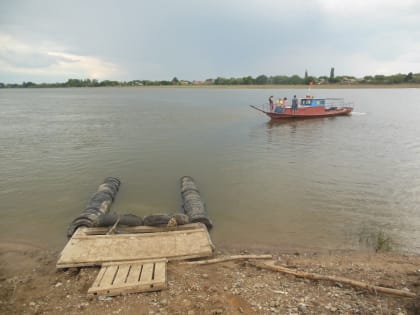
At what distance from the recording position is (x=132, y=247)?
641cm

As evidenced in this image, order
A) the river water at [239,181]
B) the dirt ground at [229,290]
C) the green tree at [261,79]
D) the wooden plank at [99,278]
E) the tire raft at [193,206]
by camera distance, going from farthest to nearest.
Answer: the green tree at [261,79]
the river water at [239,181]
the tire raft at [193,206]
the wooden plank at [99,278]
the dirt ground at [229,290]

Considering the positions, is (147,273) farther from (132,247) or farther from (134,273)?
(132,247)

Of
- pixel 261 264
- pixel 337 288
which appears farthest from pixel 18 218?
pixel 337 288

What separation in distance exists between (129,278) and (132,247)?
3.87 feet

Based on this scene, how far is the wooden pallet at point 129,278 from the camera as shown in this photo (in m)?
4.97

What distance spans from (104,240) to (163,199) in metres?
3.88

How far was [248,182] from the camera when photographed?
39.9ft

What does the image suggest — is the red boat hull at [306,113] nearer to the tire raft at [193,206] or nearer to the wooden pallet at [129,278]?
the tire raft at [193,206]

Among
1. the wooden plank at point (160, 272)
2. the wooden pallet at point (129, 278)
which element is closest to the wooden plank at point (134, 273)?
the wooden pallet at point (129, 278)

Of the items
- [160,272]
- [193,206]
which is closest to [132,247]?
[160,272]

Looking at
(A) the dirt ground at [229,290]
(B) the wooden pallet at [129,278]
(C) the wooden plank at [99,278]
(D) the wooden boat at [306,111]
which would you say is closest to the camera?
(A) the dirt ground at [229,290]

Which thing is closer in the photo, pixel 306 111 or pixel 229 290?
pixel 229 290

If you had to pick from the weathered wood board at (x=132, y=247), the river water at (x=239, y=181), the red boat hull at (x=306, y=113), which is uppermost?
the red boat hull at (x=306, y=113)

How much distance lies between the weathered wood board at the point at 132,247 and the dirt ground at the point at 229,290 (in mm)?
255
